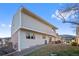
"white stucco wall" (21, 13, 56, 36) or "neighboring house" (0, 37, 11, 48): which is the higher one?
"white stucco wall" (21, 13, 56, 36)

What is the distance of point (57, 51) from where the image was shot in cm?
317

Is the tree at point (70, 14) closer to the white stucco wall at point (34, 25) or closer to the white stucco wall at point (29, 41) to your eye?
the white stucco wall at point (34, 25)

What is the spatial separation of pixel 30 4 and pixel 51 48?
600 mm

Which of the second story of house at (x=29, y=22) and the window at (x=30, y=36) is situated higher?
the second story of house at (x=29, y=22)

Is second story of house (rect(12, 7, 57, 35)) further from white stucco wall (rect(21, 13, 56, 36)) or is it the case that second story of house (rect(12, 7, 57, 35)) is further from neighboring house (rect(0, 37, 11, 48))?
neighboring house (rect(0, 37, 11, 48))

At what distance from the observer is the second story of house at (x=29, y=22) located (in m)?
3.14

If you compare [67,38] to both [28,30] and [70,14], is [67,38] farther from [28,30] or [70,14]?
[28,30]

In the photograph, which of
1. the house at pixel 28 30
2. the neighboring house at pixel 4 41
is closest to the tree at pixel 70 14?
the house at pixel 28 30

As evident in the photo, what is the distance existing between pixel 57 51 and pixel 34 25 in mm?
429

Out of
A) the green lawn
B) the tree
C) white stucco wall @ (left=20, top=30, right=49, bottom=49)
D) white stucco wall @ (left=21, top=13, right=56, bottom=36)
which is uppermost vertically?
the tree

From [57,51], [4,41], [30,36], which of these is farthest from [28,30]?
[57,51]

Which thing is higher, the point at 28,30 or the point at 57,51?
the point at 28,30

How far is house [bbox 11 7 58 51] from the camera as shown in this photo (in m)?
3.14

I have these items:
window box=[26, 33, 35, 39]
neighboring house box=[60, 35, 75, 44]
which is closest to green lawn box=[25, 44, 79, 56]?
neighboring house box=[60, 35, 75, 44]
